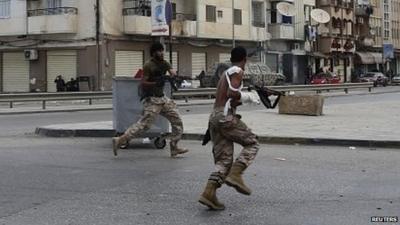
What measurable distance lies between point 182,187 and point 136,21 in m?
35.1

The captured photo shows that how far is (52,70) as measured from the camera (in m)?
44.2

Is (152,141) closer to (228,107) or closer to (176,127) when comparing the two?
(176,127)

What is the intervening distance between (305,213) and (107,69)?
36.0 m

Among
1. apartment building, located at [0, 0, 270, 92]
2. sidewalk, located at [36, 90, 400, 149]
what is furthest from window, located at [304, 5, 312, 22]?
sidewalk, located at [36, 90, 400, 149]

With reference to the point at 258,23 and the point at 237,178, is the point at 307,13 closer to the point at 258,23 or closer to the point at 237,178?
the point at 258,23

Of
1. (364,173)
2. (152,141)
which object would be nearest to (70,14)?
(152,141)

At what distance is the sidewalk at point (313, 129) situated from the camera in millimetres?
13883

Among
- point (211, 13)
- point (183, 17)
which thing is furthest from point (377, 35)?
point (183, 17)

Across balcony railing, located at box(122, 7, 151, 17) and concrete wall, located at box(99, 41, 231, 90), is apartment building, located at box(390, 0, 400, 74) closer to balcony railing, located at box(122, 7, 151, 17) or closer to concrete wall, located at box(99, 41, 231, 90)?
concrete wall, located at box(99, 41, 231, 90)

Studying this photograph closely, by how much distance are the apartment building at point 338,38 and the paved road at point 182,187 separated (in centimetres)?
5716

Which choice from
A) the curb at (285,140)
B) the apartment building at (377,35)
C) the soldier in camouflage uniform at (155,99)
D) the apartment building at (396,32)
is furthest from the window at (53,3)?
the apartment building at (396,32)

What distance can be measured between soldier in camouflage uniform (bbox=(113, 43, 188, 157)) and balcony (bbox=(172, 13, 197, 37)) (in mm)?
34874

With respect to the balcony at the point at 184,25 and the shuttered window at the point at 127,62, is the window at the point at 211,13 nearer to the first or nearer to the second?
the balcony at the point at 184,25

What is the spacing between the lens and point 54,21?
42.5 meters
